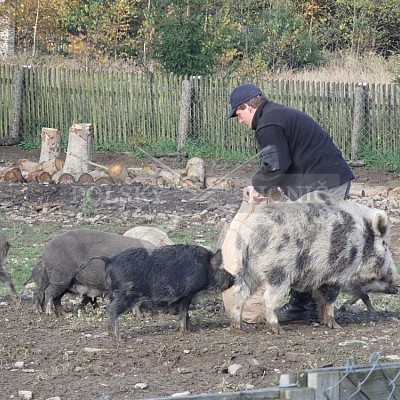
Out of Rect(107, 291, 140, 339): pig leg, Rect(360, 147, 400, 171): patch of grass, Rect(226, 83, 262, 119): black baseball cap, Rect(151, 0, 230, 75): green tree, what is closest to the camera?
Rect(107, 291, 140, 339): pig leg

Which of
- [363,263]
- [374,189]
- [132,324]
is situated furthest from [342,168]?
[374,189]

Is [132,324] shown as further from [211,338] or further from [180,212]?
[180,212]

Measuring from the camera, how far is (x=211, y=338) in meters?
7.35

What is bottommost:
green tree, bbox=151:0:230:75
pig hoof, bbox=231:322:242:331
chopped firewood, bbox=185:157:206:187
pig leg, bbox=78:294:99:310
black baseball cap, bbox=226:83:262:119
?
pig leg, bbox=78:294:99:310

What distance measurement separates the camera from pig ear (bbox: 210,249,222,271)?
7.61 metres

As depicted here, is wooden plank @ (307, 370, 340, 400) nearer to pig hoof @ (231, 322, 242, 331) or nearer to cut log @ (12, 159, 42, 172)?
pig hoof @ (231, 322, 242, 331)

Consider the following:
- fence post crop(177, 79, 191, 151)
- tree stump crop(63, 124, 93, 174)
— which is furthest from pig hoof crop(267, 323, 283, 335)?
fence post crop(177, 79, 191, 151)

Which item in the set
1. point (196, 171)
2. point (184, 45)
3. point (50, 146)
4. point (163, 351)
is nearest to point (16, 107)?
point (184, 45)

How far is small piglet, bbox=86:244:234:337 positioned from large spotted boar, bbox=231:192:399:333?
243mm

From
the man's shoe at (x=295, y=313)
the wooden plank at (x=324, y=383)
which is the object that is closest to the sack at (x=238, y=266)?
the man's shoe at (x=295, y=313)

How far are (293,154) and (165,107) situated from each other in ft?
44.5

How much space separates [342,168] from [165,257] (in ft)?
5.59

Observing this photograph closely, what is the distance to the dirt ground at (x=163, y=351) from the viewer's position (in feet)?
20.0

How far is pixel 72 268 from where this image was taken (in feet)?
27.4
